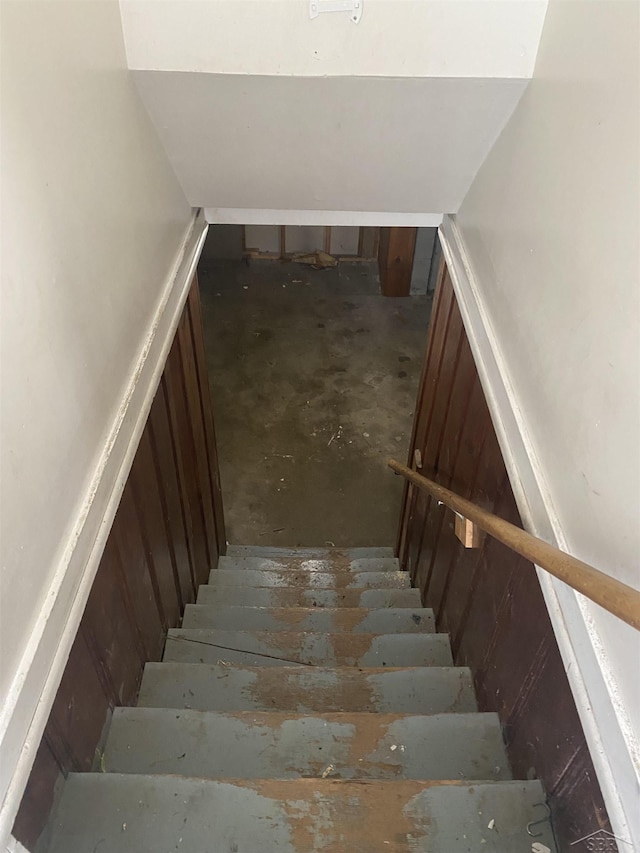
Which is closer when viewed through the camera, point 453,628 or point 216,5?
point 216,5

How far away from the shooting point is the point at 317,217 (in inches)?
98.5

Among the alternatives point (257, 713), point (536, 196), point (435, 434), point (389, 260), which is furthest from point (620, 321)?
point (389, 260)

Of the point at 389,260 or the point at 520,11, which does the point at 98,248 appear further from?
the point at 389,260

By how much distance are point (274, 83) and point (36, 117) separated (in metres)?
0.85

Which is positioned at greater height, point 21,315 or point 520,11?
point 520,11

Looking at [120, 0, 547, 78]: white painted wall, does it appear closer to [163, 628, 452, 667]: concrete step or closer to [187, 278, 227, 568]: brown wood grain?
[187, 278, 227, 568]: brown wood grain

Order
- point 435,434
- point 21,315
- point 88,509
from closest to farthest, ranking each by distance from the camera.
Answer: point 21,315, point 88,509, point 435,434

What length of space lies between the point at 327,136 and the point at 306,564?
223cm

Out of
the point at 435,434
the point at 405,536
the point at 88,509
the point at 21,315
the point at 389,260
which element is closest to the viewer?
the point at 21,315

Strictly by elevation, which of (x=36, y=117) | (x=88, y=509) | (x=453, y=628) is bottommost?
(x=88, y=509)

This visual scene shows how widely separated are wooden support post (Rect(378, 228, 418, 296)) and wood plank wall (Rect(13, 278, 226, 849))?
3756 mm

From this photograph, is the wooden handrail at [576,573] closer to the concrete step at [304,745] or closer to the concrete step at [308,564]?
the concrete step at [304,745]

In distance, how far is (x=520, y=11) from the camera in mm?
1537

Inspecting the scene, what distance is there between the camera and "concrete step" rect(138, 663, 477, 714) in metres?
1.90
